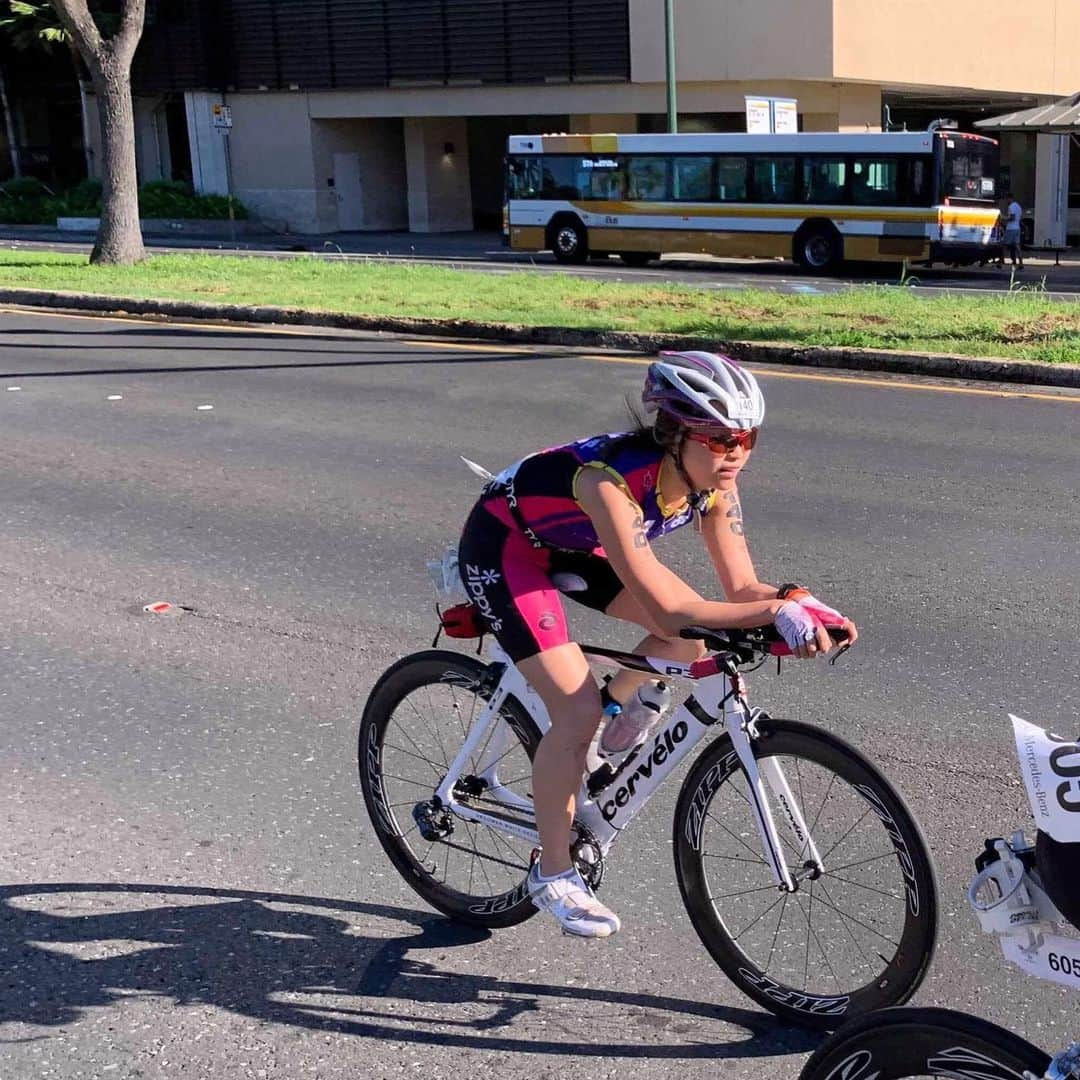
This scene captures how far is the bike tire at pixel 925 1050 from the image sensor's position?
89.0 inches

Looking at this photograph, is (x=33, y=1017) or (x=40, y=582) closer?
(x=33, y=1017)

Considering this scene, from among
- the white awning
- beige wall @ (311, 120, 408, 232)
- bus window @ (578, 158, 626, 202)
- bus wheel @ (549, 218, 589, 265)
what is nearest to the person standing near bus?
the white awning

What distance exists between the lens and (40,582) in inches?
284

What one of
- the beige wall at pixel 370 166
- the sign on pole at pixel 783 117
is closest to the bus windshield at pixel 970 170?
the sign on pole at pixel 783 117

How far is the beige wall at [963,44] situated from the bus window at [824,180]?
765cm

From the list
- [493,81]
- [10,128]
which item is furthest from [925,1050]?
[10,128]

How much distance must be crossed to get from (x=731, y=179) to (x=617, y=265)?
320 cm

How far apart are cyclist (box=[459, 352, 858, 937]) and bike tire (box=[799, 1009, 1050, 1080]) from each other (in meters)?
1.01

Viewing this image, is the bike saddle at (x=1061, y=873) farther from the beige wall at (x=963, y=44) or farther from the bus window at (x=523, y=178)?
the beige wall at (x=963, y=44)

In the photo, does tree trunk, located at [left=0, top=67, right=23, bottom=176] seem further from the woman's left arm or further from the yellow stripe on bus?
the woman's left arm

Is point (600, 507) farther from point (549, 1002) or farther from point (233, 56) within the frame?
point (233, 56)

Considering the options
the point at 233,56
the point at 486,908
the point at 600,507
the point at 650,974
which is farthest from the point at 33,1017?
the point at 233,56

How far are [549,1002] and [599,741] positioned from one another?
675 millimetres

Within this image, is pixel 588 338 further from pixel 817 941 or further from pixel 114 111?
pixel 114 111
